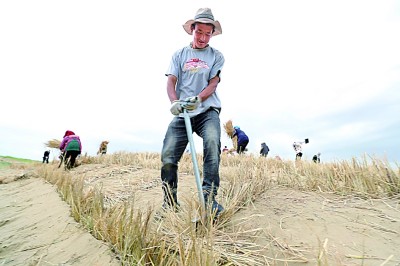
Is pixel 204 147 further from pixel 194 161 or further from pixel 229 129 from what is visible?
pixel 229 129

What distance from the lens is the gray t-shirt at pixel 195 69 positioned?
2.82m

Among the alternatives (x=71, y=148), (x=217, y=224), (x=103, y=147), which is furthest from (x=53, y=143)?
(x=217, y=224)

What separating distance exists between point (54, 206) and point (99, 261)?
1.88m

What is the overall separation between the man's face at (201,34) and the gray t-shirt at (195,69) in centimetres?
7

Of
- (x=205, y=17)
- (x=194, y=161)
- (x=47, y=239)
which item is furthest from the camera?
(x=205, y=17)

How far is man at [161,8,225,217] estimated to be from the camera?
2539 mm

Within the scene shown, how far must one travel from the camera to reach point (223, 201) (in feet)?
8.82

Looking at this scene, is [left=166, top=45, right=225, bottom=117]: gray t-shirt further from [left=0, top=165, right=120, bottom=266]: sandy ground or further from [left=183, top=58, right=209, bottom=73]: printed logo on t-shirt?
[left=0, top=165, right=120, bottom=266]: sandy ground

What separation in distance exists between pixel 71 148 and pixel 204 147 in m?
6.23

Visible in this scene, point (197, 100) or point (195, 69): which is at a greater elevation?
point (195, 69)

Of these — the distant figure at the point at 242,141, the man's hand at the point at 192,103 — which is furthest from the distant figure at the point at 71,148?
the man's hand at the point at 192,103

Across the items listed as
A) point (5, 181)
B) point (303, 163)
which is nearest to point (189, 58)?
point (303, 163)

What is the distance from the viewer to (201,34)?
276cm

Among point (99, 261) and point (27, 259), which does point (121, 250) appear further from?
point (27, 259)
